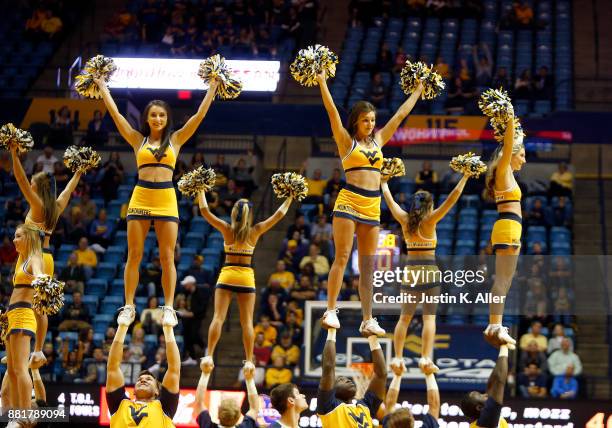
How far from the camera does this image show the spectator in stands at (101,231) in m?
19.4

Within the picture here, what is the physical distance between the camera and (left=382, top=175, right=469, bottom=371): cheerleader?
1184 cm

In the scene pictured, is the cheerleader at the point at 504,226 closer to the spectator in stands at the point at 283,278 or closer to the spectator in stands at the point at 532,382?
the spectator in stands at the point at 532,382

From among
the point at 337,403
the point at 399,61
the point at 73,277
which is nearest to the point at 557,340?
the point at 337,403

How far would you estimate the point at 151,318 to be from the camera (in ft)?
55.9

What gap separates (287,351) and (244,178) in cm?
508

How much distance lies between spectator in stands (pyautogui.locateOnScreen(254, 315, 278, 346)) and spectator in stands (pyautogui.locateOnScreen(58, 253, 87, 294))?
3241 mm

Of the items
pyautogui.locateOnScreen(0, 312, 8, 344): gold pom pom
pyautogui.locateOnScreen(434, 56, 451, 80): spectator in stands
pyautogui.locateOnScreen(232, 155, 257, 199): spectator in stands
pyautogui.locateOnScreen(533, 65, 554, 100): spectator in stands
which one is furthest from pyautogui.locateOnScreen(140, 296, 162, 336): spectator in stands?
pyautogui.locateOnScreen(533, 65, 554, 100): spectator in stands

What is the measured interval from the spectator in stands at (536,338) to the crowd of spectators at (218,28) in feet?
29.2

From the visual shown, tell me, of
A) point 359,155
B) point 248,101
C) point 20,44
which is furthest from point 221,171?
point 359,155

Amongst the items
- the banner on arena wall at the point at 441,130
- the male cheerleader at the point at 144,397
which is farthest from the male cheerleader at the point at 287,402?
the banner on arena wall at the point at 441,130

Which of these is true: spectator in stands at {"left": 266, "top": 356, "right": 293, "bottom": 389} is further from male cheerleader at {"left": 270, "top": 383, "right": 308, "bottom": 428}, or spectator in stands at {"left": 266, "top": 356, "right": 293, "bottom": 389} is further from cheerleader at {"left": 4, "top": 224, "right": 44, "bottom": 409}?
male cheerleader at {"left": 270, "top": 383, "right": 308, "bottom": 428}

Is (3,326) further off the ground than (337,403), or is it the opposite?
(3,326)

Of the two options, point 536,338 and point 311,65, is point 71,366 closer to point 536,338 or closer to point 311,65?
point 536,338

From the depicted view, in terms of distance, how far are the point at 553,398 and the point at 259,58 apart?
10077 mm
